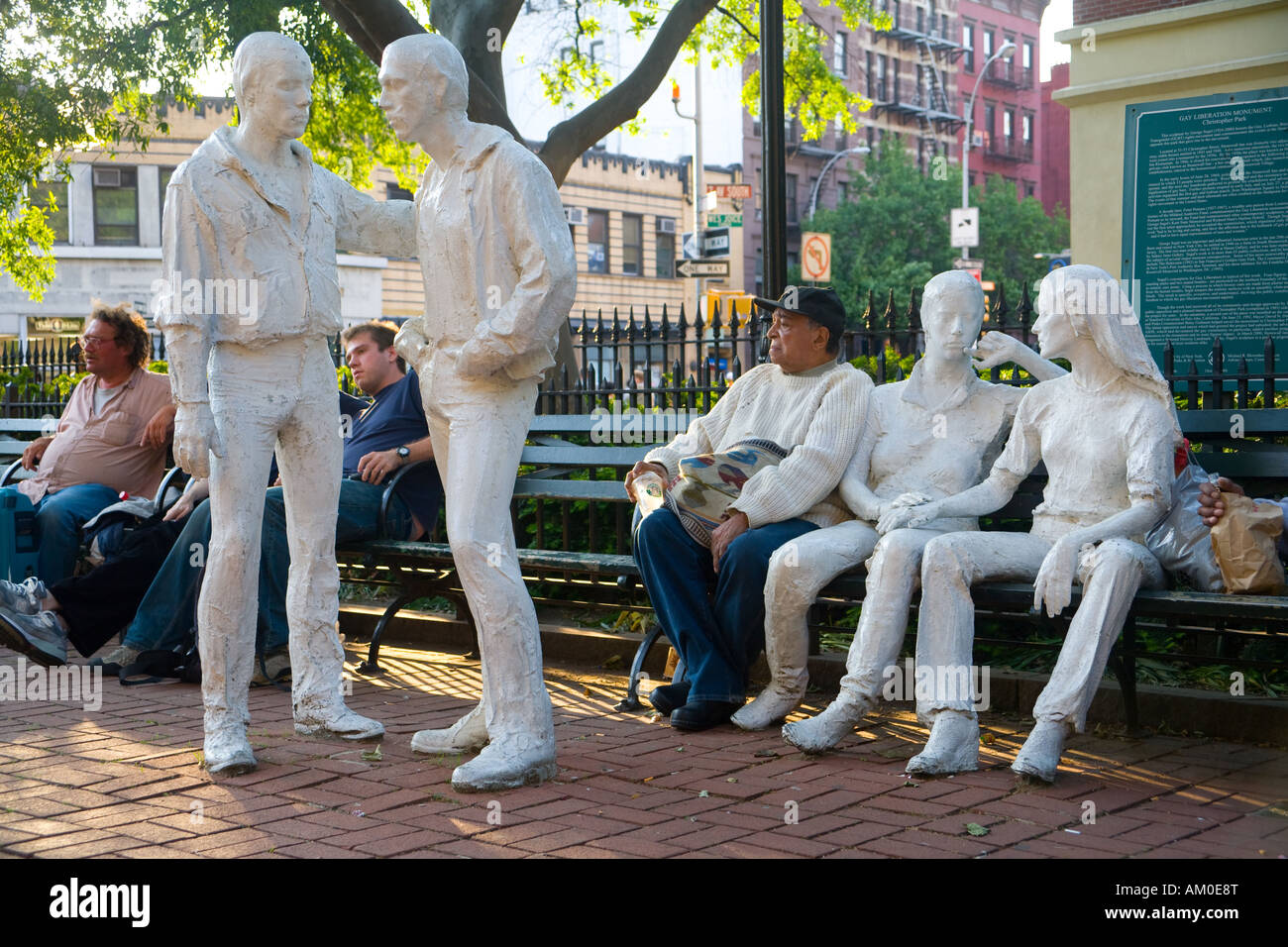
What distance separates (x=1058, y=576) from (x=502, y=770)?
186 centimetres

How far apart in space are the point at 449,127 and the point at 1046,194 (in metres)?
66.4

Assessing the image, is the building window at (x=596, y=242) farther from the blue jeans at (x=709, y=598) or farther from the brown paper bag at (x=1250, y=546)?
the brown paper bag at (x=1250, y=546)

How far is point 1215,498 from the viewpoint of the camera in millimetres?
4707

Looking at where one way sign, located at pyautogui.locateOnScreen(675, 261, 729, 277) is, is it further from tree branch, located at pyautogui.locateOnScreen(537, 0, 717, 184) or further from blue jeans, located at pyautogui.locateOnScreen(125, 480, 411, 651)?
blue jeans, located at pyautogui.locateOnScreen(125, 480, 411, 651)

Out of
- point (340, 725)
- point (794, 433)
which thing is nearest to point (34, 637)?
point (340, 725)

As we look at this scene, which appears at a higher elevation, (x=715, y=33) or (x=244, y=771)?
(x=715, y=33)

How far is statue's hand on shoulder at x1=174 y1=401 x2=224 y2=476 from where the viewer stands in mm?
4652

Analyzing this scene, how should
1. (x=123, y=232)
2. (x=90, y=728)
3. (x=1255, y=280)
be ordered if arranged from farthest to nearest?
(x=123, y=232)
(x=1255, y=280)
(x=90, y=728)

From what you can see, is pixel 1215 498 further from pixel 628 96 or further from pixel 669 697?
pixel 628 96

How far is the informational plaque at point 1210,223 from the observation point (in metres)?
9.09

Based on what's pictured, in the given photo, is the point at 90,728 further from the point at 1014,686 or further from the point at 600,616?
the point at 1014,686

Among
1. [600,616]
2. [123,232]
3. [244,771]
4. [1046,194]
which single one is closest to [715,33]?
[600,616]

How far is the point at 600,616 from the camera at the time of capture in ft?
24.3

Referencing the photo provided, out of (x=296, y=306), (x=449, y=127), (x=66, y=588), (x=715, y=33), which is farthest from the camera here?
(x=715, y=33)
